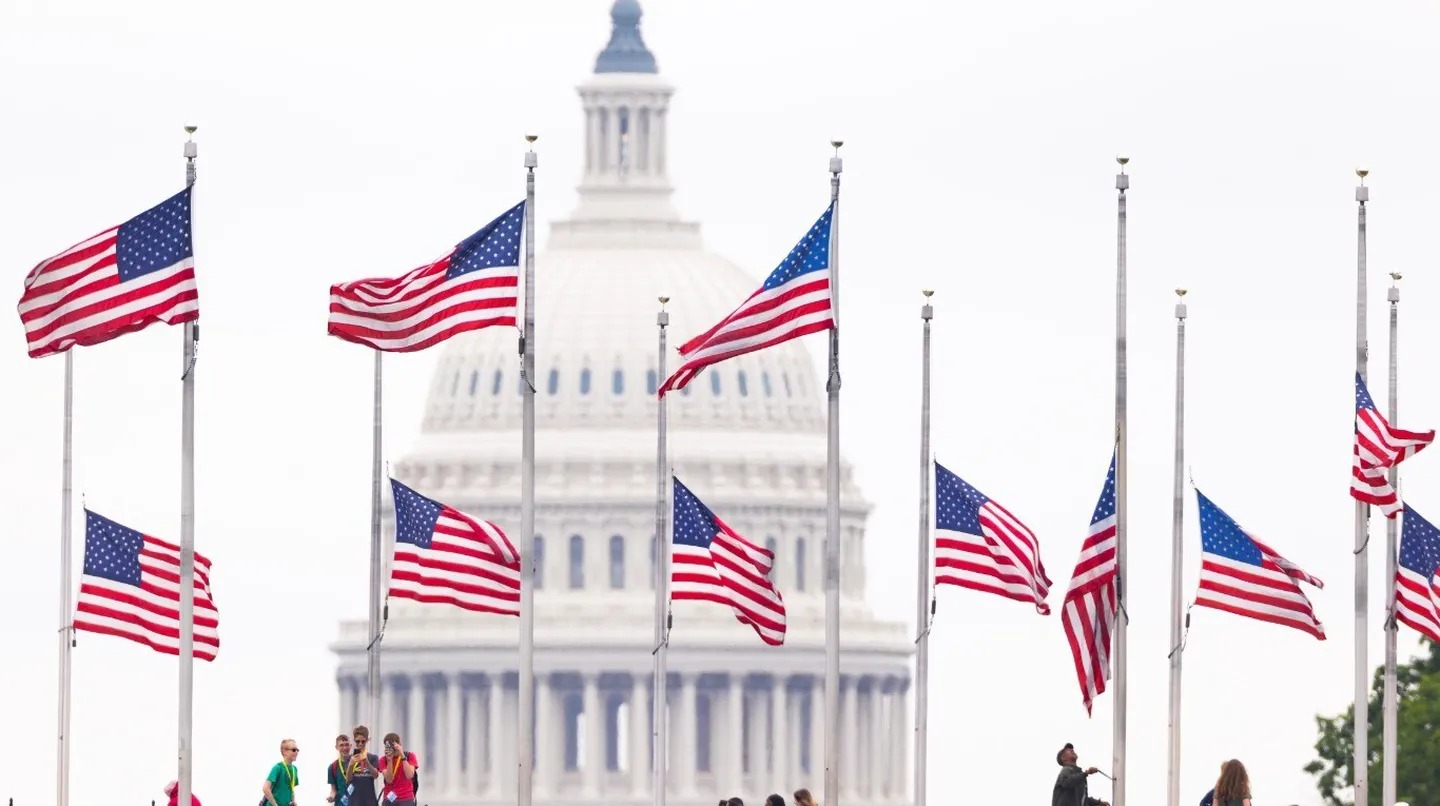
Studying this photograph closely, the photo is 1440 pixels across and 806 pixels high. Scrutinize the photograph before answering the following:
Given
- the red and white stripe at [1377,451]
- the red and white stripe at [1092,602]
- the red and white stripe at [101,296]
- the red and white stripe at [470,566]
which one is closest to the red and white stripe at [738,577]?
the red and white stripe at [470,566]

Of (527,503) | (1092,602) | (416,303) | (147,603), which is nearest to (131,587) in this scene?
(147,603)

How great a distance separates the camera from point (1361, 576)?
131000 millimetres

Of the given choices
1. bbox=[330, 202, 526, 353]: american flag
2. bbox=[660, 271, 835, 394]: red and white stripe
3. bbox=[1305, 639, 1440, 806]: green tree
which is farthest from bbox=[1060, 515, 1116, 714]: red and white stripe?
bbox=[1305, 639, 1440, 806]: green tree

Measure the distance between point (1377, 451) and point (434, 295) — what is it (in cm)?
1793

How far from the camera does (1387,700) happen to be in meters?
135

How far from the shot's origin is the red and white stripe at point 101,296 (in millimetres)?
115500

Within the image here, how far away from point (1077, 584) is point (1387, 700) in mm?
9519

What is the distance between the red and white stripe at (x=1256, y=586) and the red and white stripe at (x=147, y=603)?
16768 mm

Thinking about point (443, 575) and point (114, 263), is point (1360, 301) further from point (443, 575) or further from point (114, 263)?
point (114, 263)

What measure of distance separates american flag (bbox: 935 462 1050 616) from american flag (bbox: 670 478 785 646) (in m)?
3.09

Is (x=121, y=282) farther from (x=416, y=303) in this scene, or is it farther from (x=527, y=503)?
(x=527, y=503)

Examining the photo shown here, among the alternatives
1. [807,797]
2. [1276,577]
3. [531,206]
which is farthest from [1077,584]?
[807,797]

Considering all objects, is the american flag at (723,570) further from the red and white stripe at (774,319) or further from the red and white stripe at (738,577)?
the red and white stripe at (774,319)

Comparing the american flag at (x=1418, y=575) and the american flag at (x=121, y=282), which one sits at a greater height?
the american flag at (x=121, y=282)
